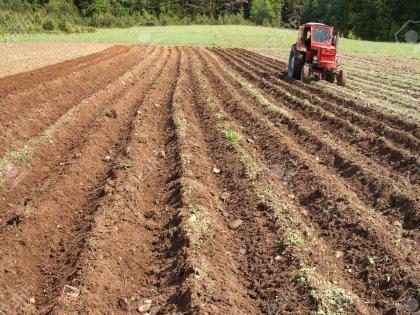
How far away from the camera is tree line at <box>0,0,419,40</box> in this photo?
50.5m

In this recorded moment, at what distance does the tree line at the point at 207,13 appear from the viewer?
50.5 meters

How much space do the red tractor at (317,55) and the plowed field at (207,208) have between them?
3.64 m

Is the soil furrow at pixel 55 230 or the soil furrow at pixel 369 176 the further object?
the soil furrow at pixel 369 176

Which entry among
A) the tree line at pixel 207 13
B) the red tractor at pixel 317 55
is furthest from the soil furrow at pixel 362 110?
the tree line at pixel 207 13

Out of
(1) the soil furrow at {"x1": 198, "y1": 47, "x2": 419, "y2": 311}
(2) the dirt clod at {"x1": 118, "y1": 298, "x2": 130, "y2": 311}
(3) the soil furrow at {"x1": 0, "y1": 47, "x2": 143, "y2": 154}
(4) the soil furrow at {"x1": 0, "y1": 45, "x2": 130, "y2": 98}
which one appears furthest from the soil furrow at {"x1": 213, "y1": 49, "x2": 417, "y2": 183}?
(4) the soil furrow at {"x1": 0, "y1": 45, "x2": 130, "y2": 98}

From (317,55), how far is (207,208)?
10617 millimetres

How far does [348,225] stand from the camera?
5203 mm

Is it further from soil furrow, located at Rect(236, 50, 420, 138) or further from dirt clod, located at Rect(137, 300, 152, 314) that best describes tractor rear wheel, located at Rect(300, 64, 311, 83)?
dirt clod, located at Rect(137, 300, 152, 314)

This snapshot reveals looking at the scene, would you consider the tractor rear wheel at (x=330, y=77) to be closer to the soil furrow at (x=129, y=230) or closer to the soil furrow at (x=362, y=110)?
the soil furrow at (x=362, y=110)

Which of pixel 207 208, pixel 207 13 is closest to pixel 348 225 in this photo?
pixel 207 208

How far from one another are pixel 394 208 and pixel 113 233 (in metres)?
3.99

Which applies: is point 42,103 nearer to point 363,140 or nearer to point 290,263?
point 363,140

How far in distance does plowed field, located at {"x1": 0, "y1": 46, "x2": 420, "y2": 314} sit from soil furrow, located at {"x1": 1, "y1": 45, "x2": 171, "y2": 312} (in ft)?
0.06

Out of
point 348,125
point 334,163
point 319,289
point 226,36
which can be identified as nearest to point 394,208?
point 334,163
